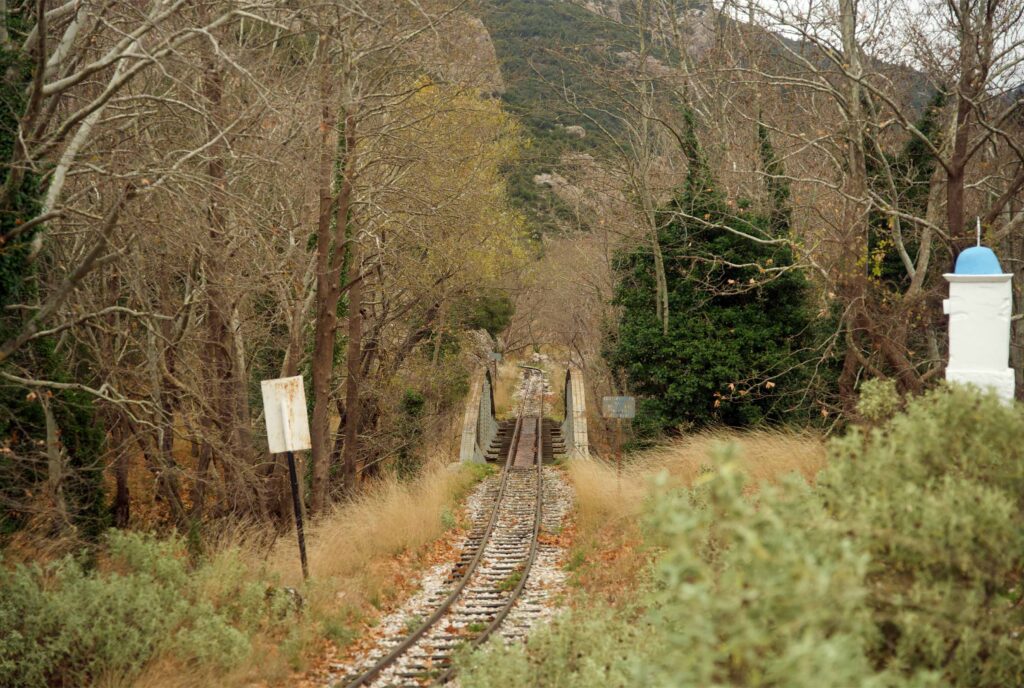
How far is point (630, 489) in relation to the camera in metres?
17.0

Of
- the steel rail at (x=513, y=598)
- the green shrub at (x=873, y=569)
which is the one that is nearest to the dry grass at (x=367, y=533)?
the steel rail at (x=513, y=598)

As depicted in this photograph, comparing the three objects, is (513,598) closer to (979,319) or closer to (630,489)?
(630,489)

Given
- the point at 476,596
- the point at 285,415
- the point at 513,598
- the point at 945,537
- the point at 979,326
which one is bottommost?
the point at 476,596

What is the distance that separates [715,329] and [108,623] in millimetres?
16585

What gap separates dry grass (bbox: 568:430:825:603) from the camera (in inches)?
479

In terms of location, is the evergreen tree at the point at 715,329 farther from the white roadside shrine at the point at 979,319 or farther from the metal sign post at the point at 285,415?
the white roadside shrine at the point at 979,319

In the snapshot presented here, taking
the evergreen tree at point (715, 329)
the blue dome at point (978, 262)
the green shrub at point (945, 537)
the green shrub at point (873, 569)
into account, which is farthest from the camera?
the evergreen tree at point (715, 329)

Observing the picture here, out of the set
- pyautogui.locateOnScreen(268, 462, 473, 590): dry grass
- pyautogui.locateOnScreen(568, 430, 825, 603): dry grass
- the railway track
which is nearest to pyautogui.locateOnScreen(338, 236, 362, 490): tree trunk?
pyautogui.locateOnScreen(268, 462, 473, 590): dry grass

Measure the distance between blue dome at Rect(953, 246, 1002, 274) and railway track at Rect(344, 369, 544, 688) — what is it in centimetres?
566

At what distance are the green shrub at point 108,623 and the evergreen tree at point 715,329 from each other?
13941mm

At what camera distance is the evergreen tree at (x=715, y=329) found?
21.3 meters

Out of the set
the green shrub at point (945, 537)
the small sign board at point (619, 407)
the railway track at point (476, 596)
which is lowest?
the railway track at point (476, 596)

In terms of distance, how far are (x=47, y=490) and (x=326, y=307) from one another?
5.45m

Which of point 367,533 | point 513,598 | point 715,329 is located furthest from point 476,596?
point 715,329
